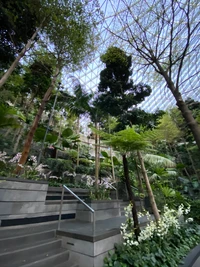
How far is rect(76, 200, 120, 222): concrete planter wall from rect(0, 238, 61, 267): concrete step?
1.48 meters

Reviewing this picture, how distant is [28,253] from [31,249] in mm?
55

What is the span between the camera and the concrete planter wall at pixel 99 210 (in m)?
3.88

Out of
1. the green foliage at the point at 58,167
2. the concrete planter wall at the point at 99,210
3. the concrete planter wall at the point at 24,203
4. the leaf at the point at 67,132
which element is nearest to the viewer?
the concrete planter wall at the point at 24,203

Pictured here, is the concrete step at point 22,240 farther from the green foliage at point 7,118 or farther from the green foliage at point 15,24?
the green foliage at point 15,24

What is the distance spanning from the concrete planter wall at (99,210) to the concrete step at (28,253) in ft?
4.84

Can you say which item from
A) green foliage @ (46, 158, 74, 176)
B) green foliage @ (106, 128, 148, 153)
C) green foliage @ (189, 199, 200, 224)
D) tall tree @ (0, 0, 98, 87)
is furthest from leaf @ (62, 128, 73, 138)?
green foliage @ (189, 199, 200, 224)

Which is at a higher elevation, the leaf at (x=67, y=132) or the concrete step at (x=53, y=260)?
the leaf at (x=67, y=132)

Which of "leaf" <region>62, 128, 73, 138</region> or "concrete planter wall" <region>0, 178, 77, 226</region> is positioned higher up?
"leaf" <region>62, 128, 73, 138</region>

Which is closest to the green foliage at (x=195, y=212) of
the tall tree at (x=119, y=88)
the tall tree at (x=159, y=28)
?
the tall tree at (x=119, y=88)

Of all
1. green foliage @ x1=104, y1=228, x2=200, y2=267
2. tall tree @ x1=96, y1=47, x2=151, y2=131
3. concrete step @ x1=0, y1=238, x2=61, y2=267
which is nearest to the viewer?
concrete step @ x1=0, y1=238, x2=61, y2=267

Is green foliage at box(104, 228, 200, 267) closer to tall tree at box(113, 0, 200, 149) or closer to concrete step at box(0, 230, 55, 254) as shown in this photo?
concrete step at box(0, 230, 55, 254)

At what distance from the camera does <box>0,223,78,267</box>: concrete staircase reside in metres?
1.91

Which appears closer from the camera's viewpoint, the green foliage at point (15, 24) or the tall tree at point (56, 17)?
the green foliage at point (15, 24)

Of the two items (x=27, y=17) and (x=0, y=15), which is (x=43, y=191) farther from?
(x=27, y=17)
